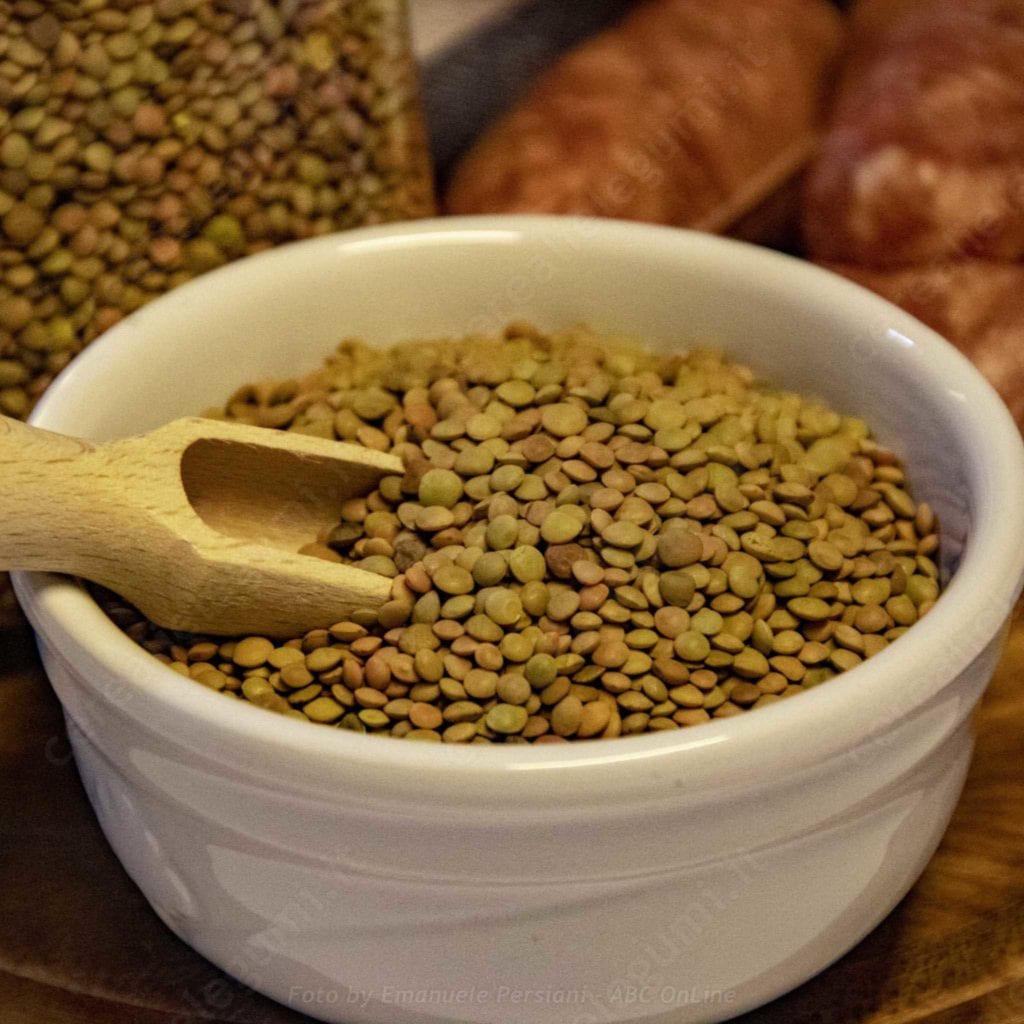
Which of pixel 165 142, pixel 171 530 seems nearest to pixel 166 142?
pixel 165 142

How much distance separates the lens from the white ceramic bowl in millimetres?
449

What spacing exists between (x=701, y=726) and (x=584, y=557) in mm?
167

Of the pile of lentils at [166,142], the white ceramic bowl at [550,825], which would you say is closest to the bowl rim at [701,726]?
the white ceramic bowl at [550,825]

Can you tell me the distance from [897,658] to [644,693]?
0.12 metres

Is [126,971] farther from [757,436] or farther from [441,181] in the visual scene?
[441,181]

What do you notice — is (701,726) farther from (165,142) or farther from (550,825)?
(165,142)

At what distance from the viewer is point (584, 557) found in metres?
0.61

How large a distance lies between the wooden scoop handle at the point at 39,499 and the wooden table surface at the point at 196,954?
185 mm

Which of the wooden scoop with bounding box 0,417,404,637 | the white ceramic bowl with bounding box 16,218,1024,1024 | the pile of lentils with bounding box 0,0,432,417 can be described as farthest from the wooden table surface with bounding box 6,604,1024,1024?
the pile of lentils with bounding box 0,0,432,417

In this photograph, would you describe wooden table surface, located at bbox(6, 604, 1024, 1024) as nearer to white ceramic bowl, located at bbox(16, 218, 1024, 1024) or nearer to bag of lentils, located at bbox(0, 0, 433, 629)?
white ceramic bowl, located at bbox(16, 218, 1024, 1024)

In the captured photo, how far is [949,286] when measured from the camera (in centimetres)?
93

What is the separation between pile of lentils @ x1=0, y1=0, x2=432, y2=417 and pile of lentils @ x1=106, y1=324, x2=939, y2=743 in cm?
13

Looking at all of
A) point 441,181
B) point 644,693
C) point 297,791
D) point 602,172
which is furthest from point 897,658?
point 441,181

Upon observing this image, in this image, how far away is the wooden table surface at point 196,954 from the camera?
0.57m
